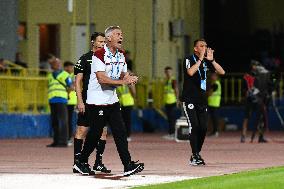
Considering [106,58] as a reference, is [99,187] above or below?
below

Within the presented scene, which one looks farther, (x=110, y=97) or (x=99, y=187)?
(x=110, y=97)

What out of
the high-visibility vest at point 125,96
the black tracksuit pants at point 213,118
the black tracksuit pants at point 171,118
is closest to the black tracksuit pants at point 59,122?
the high-visibility vest at point 125,96

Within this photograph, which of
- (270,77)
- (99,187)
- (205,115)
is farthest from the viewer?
(270,77)

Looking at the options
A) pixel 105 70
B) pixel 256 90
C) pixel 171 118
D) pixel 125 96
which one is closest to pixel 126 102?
pixel 125 96

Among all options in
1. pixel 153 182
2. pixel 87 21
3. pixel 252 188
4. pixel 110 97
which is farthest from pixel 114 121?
pixel 87 21

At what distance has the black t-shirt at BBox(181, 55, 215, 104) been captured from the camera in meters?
23.8

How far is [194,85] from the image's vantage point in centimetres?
2388

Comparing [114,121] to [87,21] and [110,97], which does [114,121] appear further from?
[87,21]

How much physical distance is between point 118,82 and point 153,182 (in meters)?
1.74

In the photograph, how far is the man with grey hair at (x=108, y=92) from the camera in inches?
790

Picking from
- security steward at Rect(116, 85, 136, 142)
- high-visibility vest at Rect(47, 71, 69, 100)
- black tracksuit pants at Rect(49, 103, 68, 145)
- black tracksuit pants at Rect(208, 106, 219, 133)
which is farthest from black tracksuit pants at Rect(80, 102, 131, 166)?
black tracksuit pants at Rect(208, 106, 219, 133)

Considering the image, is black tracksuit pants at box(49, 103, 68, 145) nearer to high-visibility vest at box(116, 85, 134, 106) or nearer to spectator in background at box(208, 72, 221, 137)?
high-visibility vest at box(116, 85, 134, 106)

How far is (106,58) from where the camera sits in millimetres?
20172

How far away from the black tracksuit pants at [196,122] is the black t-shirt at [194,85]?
0.33 feet
